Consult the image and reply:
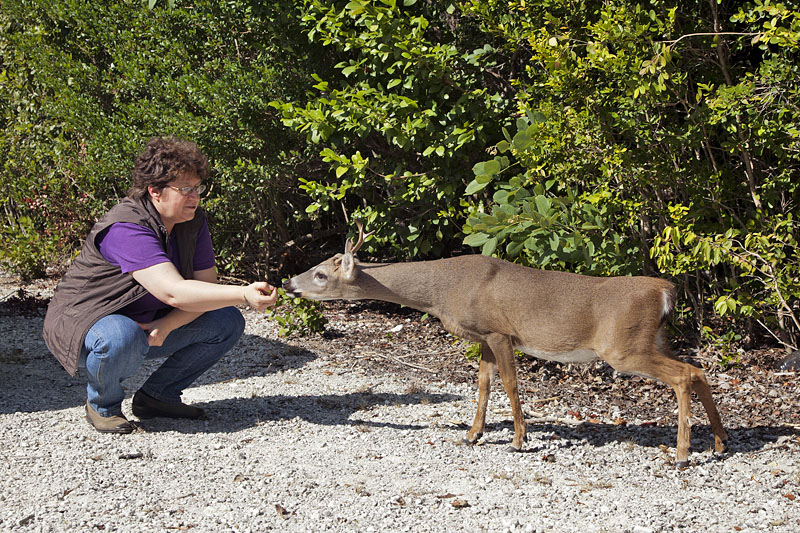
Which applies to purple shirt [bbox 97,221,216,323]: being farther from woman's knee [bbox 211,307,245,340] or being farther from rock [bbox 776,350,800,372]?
rock [bbox 776,350,800,372]

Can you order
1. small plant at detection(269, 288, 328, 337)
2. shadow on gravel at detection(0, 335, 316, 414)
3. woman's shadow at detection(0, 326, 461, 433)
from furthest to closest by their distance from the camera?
small plant at detection(269, 288, 328, 337) < shadow on gravel at detection(0, 335, 316, 414) < woman's shadow at detection(0, 326, 461, 433)

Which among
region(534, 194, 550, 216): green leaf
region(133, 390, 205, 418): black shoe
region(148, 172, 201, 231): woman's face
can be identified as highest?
region(148, 172, 201, 231): woman's face

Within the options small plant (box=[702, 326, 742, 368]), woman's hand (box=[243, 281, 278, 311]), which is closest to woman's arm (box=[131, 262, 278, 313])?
woman's hand (box=[243, 281, 278, 311])

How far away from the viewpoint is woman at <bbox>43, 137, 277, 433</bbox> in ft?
15.5

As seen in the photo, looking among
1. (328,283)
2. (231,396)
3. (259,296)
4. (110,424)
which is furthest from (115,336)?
(231,396)

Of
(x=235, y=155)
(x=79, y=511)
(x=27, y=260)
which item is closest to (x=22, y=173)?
(x=27, y=260)

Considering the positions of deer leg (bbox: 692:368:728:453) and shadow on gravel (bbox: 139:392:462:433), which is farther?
shadow on gravel (bbox: 139:392:462:433)

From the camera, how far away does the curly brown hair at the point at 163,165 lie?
16.1 feet

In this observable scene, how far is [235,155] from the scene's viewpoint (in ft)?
28.2

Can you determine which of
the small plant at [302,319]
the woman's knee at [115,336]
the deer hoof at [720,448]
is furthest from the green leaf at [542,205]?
the small plant at [302,319]

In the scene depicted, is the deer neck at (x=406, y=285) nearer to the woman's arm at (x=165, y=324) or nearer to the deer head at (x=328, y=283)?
the deer head at (x=328, y=283)

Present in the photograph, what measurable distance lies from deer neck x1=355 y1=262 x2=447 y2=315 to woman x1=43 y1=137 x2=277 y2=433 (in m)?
0.73

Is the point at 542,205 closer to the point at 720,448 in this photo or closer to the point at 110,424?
the point at 720,448

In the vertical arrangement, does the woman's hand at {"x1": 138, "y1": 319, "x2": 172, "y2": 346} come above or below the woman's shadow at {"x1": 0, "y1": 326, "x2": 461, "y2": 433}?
above
